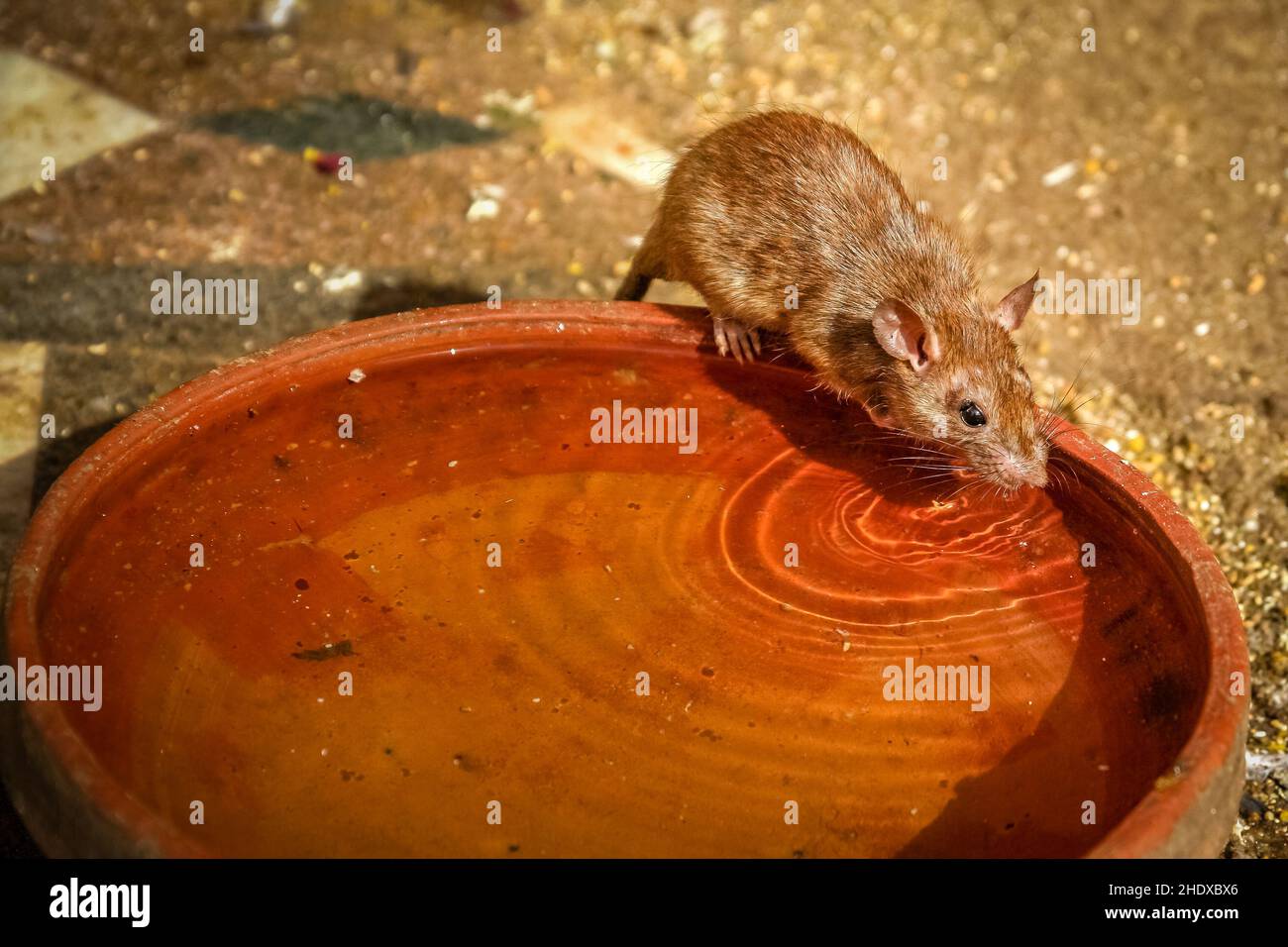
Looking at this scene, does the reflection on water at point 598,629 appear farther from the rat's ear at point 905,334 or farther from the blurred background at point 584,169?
the blurred background at point 584,169

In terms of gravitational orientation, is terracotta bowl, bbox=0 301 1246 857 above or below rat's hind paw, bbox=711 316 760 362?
below

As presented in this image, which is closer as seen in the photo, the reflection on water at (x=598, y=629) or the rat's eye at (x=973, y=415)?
the reflection on water at (x=598, y=629)

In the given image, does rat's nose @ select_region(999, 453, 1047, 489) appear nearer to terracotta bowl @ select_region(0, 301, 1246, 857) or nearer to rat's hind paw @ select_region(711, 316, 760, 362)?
terracotta bowl @ select_region(0, 301, 1246, 857)

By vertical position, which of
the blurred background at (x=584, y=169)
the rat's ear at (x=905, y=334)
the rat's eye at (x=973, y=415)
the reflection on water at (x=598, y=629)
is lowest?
the reflection on water at (x=598, y=629)

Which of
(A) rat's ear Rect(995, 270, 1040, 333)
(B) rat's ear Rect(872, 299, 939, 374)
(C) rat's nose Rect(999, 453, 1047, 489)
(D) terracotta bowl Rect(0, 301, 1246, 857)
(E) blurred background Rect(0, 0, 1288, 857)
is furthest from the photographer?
(E) blurred background Rect(0, 0, 1288, 857)

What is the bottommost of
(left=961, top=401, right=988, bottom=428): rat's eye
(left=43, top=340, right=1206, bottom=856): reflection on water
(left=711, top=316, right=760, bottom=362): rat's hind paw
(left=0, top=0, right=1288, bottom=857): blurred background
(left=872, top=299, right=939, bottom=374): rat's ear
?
(left=43, top=340, right=1206, bottom=856): reflection on water

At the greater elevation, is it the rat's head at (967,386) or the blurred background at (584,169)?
the blurred background at (584,169)

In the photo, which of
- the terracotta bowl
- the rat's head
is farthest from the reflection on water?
the rat's head

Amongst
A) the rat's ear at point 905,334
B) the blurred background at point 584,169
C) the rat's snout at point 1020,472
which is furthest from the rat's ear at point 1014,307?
the blurred background at point 584,169

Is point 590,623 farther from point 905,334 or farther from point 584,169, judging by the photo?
point 584,169
